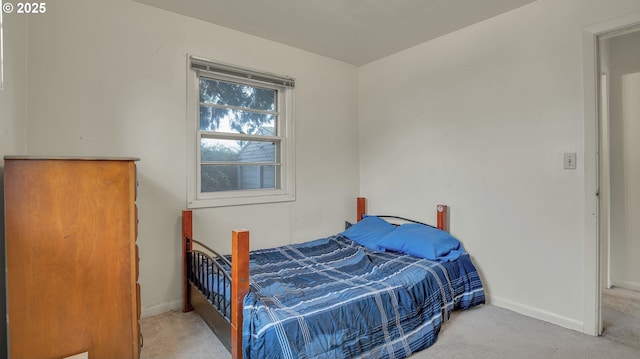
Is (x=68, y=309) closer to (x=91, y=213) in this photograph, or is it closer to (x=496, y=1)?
(x=91, y=213)

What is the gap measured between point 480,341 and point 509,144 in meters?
1.53

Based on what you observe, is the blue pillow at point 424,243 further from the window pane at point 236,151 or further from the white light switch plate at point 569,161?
the window pane at point 236,151

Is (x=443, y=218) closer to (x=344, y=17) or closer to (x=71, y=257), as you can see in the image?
(x=344, y=17)

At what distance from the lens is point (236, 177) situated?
10.1ft

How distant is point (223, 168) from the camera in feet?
9.86

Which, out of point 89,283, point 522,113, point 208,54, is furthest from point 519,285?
point 208,54

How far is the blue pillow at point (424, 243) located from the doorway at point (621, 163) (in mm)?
1599

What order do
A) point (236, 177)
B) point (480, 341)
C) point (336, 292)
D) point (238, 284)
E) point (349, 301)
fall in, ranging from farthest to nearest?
1. point (236, 177)
2. point (480, 341)
3. point (336, 292)
4. point (349, 301)
5. point (238, 284)

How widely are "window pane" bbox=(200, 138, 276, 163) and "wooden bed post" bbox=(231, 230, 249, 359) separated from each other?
138 cm

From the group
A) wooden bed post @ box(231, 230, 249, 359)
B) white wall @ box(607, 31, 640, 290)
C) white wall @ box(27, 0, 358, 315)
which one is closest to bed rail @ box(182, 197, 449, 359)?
wooden bed post @ box(231, 230, 249, 359)

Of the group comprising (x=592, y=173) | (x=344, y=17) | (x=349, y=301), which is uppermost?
(x=344, y=17)

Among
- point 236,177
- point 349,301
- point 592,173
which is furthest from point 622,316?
point 236,177

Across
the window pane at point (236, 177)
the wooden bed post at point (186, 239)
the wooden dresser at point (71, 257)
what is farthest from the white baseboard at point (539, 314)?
the wooden dresser at point (71, 257)

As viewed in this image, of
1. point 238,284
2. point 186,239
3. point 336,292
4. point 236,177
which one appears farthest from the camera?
point 236,177
